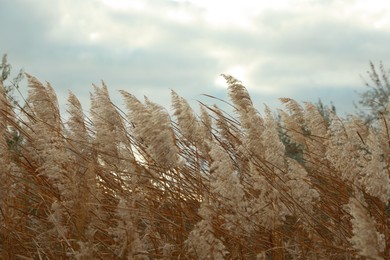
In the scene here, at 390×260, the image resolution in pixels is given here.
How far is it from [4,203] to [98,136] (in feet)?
3.47

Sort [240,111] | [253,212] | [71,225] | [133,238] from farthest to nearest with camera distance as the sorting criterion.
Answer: [240,111], [71,225], [253,212], [133,238]

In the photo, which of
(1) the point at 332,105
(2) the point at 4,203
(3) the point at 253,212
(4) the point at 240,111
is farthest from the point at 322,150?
(1) the point at 332,105

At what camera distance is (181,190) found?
4809 millimetres

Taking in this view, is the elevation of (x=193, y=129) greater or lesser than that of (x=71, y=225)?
greater

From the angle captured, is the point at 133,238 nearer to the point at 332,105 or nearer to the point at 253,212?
the point at 253,212

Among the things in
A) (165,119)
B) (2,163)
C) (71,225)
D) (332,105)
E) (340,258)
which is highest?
(332,105)

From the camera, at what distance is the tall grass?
3.40 meters

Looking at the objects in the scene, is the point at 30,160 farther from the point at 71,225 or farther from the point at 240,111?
the point at 240,111

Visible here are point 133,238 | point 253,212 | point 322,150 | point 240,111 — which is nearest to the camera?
point 133,238

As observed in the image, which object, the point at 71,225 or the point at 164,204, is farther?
the point at 164,204

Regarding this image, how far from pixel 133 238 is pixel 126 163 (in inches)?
63.0

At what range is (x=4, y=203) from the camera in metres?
3.93

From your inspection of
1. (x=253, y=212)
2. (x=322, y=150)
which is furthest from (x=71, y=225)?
(x=322, y=150)

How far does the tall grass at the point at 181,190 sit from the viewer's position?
3400 mm
